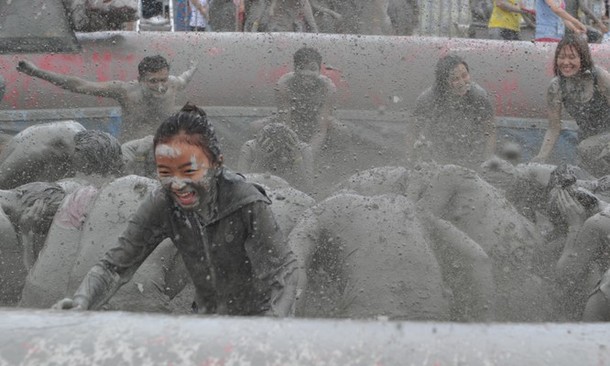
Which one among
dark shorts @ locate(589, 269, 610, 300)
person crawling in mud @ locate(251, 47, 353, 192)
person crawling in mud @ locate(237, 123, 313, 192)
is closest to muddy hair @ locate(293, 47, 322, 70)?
person crawling in mud @ locate(251, 47, 353, 192)

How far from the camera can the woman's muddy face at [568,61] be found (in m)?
7.71

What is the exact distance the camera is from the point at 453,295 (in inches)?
204

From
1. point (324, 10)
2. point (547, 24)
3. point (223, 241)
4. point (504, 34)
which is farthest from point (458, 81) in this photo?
point (223, 241)

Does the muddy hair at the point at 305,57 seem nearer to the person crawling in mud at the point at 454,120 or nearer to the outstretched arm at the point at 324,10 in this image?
the person crawling in mud at the point at 454,120

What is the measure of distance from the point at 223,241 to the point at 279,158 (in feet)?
10.6

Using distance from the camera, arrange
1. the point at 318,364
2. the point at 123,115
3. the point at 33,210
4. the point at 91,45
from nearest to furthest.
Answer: the point at 318,364
the point at 33,210
the point at 123,115
the point at 91,45

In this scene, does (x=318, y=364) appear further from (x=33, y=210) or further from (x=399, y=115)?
(x=399, y=115)

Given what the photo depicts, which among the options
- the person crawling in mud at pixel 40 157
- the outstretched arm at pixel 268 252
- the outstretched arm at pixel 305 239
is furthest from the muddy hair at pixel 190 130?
the person crawling in mud at pixel 40 157

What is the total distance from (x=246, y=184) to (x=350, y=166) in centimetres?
489

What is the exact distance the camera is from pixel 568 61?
305 inches

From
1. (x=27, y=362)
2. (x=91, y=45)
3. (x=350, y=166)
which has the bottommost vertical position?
(x=350, y=166)

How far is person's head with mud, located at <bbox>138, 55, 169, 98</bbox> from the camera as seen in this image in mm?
8461


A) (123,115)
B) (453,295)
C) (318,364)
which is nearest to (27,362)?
(318,364)

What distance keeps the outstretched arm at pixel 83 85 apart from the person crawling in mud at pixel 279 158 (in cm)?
170
